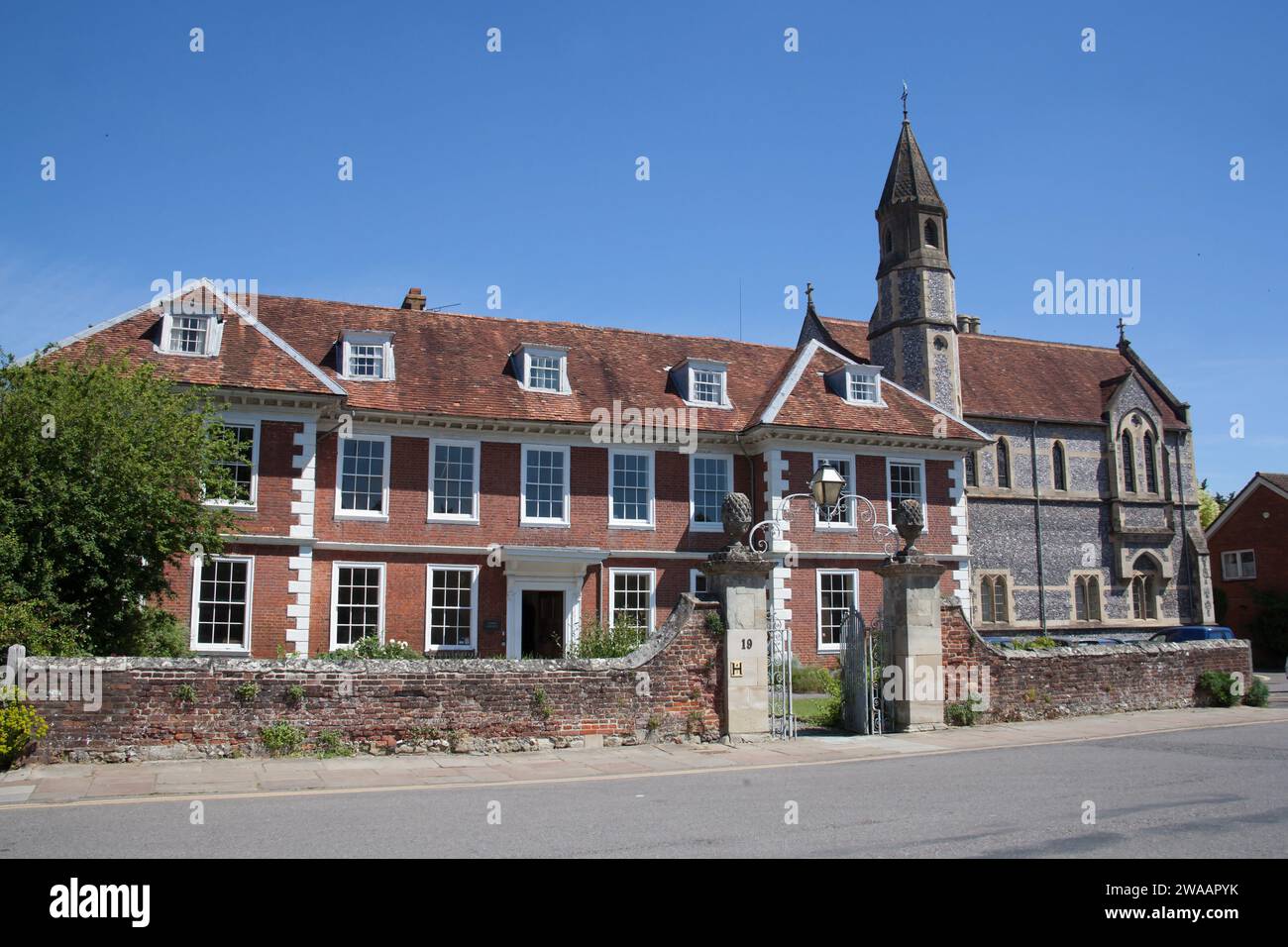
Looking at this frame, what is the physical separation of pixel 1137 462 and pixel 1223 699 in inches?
920

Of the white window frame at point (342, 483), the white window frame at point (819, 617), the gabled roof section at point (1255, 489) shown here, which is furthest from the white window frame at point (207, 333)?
the gabled roof section at point (1255, 489)

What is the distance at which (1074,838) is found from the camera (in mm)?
8383

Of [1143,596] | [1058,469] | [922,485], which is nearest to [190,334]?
[922,485]

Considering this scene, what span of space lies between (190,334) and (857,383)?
17.7m

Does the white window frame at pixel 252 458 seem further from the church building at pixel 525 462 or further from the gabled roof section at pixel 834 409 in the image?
the gabled roof section at pixel 834 409

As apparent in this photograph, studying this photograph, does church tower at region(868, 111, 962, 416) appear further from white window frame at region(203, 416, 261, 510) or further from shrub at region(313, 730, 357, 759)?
shrub at region(313, 730, 357, 759)

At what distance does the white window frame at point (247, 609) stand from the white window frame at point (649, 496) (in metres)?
8.80

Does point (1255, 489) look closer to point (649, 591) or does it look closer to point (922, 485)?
point (922, 485)

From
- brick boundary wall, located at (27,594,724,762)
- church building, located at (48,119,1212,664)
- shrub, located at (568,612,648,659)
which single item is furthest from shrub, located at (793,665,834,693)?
brick boundary wall, located at (27,594,724,762)

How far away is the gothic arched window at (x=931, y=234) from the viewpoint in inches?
1391

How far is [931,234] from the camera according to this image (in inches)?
1398

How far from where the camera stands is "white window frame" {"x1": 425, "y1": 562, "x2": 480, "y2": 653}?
24422mm
